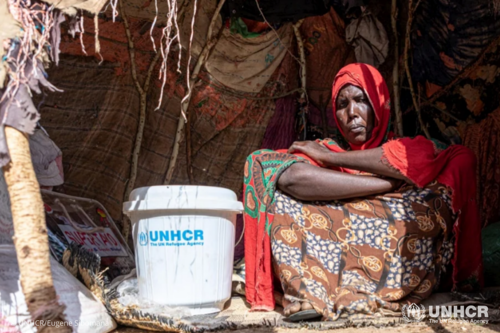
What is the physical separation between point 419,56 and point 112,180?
2343 millimetres

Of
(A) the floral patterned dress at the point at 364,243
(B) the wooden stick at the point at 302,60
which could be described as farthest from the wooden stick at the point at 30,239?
(B) the wooden stick at the point at 302,60

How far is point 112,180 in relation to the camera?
3.73 metres

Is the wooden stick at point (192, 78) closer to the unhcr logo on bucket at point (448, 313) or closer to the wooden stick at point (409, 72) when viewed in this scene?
the wooden stick at point (409, 72)

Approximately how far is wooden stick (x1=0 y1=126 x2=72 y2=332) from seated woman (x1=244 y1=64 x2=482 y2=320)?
1040mm

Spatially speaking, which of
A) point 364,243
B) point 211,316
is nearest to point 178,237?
point 211,316

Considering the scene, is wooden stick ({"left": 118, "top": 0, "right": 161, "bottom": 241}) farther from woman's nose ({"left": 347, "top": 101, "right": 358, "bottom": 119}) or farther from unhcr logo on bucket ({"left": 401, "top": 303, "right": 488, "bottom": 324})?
unhcr logo on bucket ({"left": 401, "top": 303, "right": 488, "bottom": 324})

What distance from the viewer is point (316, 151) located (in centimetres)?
275

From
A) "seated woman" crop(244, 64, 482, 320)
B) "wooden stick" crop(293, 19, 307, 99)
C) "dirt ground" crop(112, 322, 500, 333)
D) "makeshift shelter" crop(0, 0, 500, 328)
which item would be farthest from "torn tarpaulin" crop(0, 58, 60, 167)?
"wooden stick" crop(293, 19, 307, 99)

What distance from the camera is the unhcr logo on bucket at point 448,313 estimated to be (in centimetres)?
221

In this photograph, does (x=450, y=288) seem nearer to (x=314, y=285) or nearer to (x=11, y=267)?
(x=314, y=285)

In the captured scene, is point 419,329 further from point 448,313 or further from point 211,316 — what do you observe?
point 211,316

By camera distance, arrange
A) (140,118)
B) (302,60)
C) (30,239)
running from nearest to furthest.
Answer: (30,239) < (140,118) < (302,60)

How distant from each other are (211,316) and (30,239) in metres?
0.96

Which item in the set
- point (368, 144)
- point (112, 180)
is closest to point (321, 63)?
point (368, 144)
